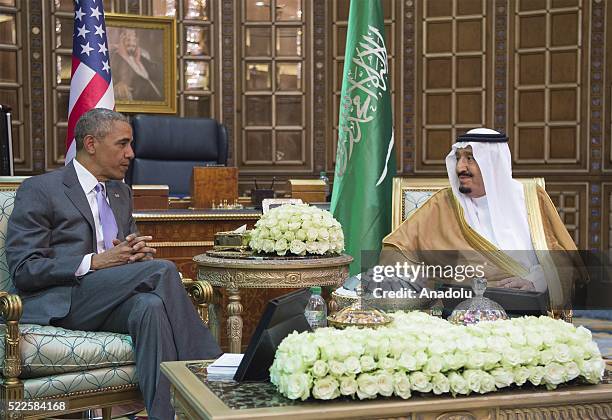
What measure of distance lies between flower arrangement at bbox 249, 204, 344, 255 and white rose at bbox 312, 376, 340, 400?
78.7 inches

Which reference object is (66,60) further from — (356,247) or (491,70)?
(356,247)

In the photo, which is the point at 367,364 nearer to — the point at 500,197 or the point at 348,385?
the point at 348,385

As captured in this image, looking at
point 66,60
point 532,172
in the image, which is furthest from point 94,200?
point 532,172

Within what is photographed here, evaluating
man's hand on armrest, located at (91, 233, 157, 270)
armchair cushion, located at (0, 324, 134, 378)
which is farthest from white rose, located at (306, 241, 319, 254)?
armchair cushion, located at (0, 324, 134, 378)

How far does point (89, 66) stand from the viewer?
5.99 m

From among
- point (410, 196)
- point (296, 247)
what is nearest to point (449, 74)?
point (410, 196)

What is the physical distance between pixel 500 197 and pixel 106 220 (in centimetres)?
175

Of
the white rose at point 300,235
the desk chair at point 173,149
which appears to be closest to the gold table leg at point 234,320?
the white rose at point 300,235

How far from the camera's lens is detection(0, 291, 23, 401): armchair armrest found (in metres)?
2.96

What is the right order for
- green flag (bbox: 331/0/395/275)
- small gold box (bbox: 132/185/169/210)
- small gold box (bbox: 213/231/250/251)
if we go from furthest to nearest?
small gold box (bbox: 132/185/169/210) < green flag (bbox: 331/0/395/275) < small gold box (bbox: 213/231/250/251)

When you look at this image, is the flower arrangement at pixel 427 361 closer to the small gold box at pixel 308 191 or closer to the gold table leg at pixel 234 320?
the gold table leg at pixel 234 320

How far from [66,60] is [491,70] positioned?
4250 millimetres

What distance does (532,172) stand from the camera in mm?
8578

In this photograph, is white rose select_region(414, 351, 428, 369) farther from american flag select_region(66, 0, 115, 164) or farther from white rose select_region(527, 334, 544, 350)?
american flag select_region(66, 0, 115, 164)
